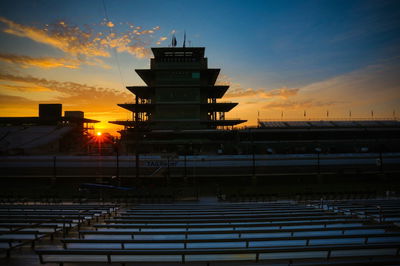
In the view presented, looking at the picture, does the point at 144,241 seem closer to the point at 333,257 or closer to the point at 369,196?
the point at 333,257

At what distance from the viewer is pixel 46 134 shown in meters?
61.0

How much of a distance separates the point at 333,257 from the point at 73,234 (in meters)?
9.09

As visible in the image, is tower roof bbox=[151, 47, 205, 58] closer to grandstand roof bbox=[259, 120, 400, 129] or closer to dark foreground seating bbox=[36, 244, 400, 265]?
grandstand roof bbox=[259, 120, 400, 129]

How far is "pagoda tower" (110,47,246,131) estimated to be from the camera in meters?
53.0

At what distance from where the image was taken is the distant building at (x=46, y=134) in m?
53.3

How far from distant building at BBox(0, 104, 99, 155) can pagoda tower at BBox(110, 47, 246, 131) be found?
1693 centimetres

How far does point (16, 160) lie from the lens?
34125 mm

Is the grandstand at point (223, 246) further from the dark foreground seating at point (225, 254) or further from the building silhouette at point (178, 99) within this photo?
the building silhouette at point (178, 99)

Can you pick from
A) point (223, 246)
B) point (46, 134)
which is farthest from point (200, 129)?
point (223, 246)

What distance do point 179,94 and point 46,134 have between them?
38021 millimetres

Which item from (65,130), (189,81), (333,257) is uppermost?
(189,81)

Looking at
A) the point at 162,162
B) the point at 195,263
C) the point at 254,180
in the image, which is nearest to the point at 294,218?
the point at 195,263

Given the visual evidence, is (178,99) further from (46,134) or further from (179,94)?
(46,134)

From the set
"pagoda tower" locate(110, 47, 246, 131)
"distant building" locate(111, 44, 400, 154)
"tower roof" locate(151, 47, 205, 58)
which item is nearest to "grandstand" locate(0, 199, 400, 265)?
"distant building" locate(111, 44, 400, 154)
